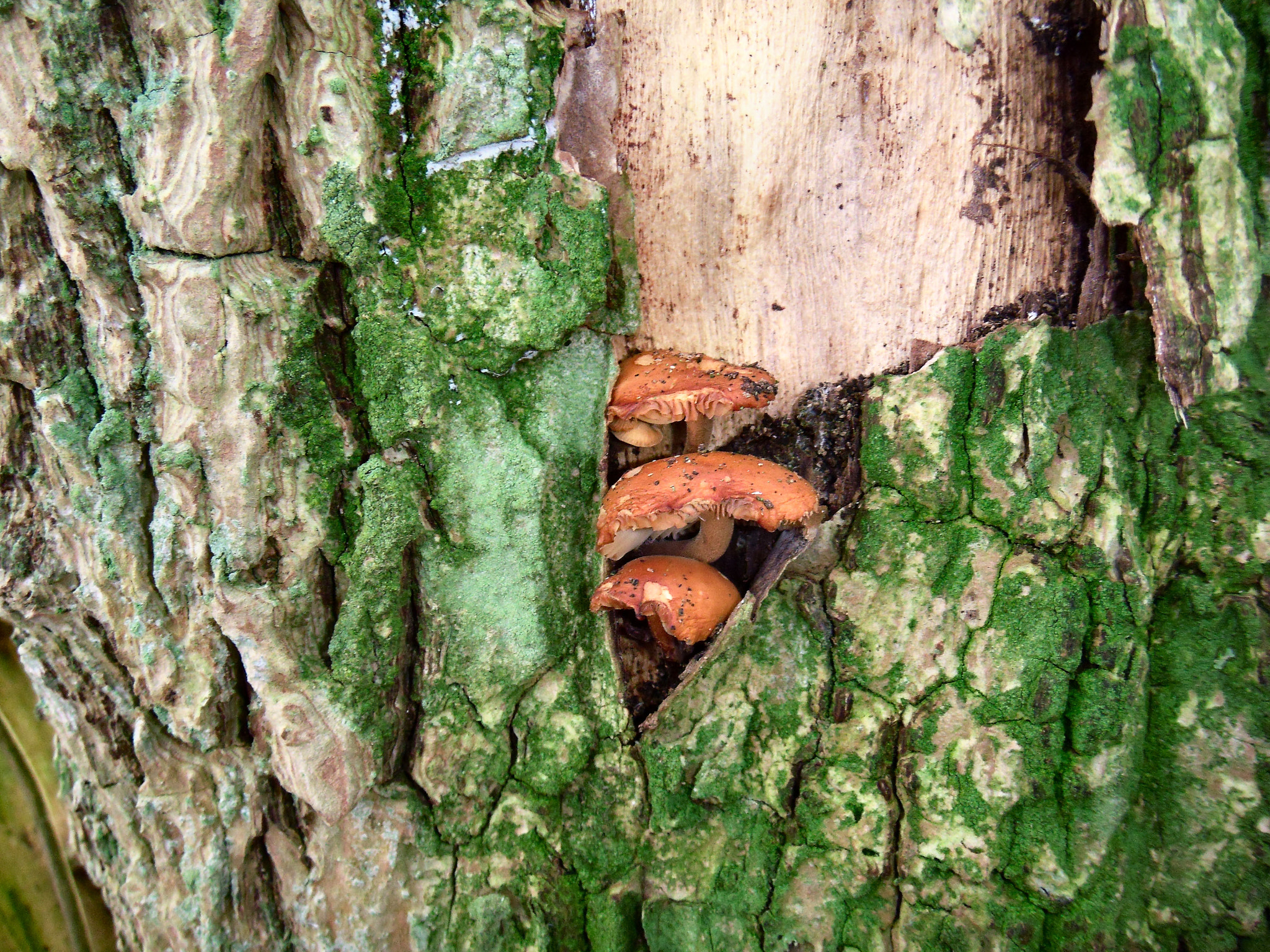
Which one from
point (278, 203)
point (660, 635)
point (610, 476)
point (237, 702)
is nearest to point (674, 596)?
point (660, 635)

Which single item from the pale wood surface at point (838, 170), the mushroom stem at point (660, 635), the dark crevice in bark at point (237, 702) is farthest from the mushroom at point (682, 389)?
the dark crevice in bark at point (237, 702)

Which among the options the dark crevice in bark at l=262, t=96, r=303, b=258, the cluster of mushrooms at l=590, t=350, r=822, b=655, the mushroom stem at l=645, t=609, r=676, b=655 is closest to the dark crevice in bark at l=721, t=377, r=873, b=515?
the cluster of mushrooms at l=590, t=350, r=822, b=655

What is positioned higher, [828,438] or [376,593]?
[828,438]

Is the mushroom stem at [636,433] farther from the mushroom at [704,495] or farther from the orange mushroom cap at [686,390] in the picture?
the mushroom at [704,495]

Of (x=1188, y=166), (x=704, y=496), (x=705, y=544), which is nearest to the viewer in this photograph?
(x=1188, y=166)

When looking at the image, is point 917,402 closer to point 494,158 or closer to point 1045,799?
point 1045,799

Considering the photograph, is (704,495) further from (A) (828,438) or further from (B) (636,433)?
(A) (828,438)

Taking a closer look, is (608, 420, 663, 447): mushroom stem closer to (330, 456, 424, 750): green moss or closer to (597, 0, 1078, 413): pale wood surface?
(597, 0, 1078, 413): pale wood surface

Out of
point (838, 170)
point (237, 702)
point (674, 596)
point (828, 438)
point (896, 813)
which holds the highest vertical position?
point (838, 170)
